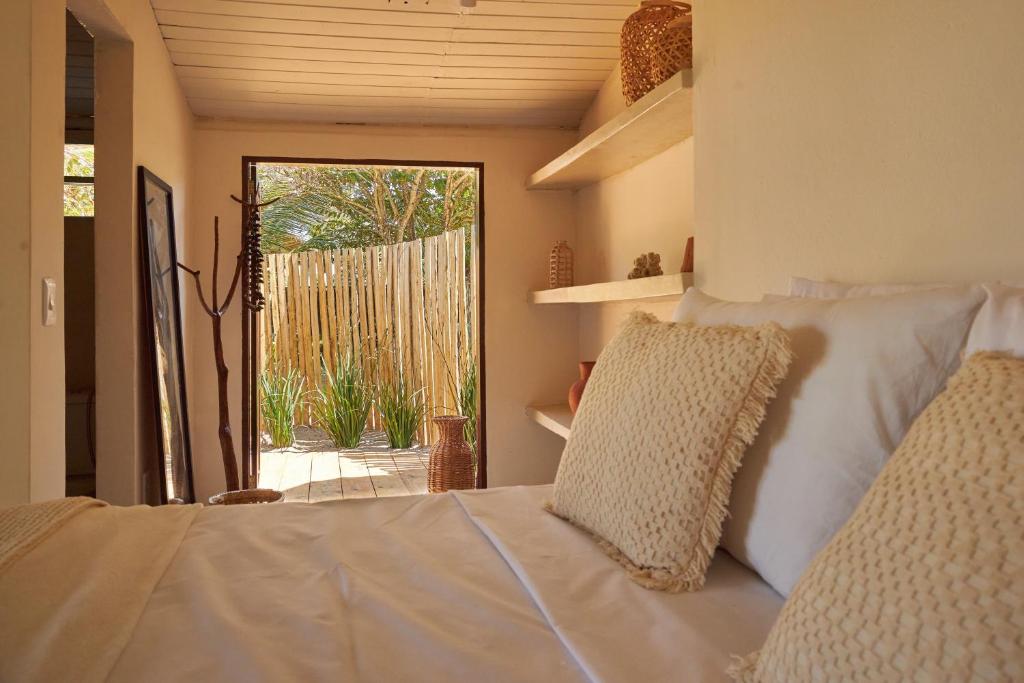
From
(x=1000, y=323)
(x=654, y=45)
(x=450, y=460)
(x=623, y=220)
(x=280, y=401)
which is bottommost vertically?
(x=450, y=460)

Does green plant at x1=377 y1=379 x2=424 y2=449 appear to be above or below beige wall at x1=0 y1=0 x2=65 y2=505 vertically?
below

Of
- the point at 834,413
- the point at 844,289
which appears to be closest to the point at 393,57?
the point at 844,289

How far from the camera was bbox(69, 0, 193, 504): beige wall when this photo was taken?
9.67ft

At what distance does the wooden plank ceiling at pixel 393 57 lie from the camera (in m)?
3.39

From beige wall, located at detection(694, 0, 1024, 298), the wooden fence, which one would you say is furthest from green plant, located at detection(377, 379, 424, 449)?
beige wall, located at detection(694, 0, 1024, 298)

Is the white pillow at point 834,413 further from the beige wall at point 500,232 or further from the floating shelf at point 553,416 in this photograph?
the beige wall at point 500,232

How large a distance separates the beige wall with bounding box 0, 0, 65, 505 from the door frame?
185 cm

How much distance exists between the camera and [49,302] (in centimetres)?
221

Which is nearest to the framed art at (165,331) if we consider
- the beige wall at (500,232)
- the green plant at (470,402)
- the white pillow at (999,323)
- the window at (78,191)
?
the beige wall at (500,232)

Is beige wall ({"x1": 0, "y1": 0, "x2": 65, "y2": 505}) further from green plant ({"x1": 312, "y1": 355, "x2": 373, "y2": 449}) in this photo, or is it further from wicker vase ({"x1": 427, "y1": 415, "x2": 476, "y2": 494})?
green plant ({"x1": 312, "y1": 355, "x2": 373, "y2": 449})

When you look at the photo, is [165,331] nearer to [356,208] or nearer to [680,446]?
[680,446]

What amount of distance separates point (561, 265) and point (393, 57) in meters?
1.24

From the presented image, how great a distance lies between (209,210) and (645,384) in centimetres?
331

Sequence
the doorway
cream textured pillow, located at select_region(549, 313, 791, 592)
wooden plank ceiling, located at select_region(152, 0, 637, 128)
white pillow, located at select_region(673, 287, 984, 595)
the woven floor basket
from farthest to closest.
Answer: the doorway, wooden plank ceiling, located at select_region(152, 0, 637, 128), the woven floor basket, cream textured pillow, located at select_region(549, 313, 791, 592), white pillow, located at select_region(673, 287, 984, 595)
